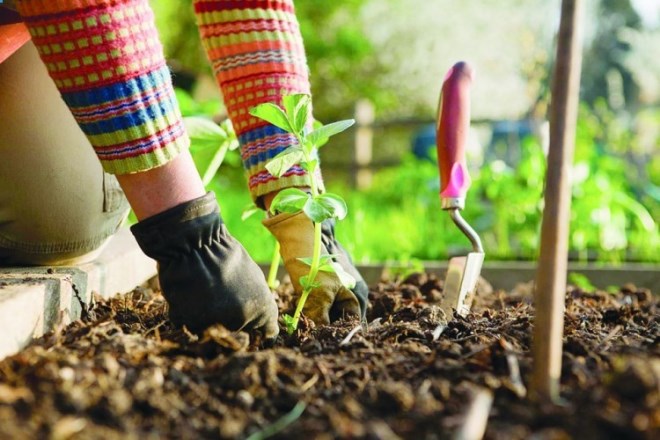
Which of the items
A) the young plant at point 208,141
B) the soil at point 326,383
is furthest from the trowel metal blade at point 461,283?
the young plant at point 208,141

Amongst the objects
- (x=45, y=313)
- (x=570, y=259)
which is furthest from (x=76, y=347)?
(x=570, y=259)

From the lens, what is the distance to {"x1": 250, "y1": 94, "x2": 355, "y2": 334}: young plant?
1.16 metres

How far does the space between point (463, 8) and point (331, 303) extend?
1186 centimetres

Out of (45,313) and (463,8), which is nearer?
(45,313)

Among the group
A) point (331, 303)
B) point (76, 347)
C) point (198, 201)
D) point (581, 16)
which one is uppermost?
point (581, 16)

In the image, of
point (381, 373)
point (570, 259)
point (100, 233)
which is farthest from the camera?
point (570, 259)

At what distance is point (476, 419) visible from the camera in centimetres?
74

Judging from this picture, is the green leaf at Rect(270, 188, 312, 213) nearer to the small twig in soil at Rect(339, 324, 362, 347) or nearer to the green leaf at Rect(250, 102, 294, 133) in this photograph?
the green leaf at Rect(250, 102, 294, 133)

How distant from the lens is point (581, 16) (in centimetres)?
78

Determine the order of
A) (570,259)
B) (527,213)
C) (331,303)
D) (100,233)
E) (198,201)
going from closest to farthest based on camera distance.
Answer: (198,201)
(331,303)
(100,233)
(570,259)
(527,213)

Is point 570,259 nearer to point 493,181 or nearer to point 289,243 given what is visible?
point 493,181

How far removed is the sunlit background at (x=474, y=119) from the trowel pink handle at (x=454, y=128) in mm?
608

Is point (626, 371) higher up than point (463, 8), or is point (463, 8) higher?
point (626, 371)

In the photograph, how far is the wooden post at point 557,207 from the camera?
776 mm
